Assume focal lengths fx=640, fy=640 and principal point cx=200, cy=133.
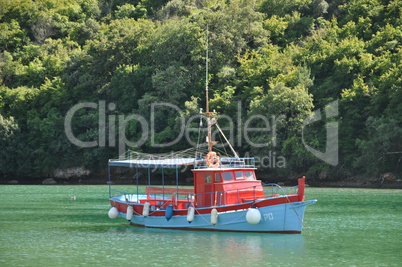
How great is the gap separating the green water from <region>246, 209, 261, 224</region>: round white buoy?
88 centimetres

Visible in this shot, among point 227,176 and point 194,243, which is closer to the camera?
point 194,243

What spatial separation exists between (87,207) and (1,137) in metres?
44.6

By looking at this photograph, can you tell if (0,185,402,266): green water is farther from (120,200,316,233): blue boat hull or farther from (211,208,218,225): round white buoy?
(211,208,218,225): round white buoy

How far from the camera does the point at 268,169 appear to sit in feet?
260

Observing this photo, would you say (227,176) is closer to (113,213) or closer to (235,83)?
(113,213)

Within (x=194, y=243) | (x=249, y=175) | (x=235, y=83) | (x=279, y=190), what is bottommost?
(x=194, y=243)

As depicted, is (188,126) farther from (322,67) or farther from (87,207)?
(87,207)

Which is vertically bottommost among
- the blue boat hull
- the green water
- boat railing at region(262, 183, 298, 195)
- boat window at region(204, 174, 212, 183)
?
the green water

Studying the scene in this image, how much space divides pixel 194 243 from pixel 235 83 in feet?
187

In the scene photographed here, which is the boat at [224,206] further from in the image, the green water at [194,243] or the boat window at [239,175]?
the green water at [194,243]

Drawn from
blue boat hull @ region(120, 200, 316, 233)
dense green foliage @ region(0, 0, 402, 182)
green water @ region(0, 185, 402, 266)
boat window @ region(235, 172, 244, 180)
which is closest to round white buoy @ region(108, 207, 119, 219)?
green water @ region(0, 185, 402, 266)

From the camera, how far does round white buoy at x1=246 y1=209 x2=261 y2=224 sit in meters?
32.3

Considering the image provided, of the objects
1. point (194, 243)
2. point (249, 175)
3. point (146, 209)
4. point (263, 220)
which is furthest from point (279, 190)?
point (194, 243)

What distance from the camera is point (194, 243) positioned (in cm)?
3142
